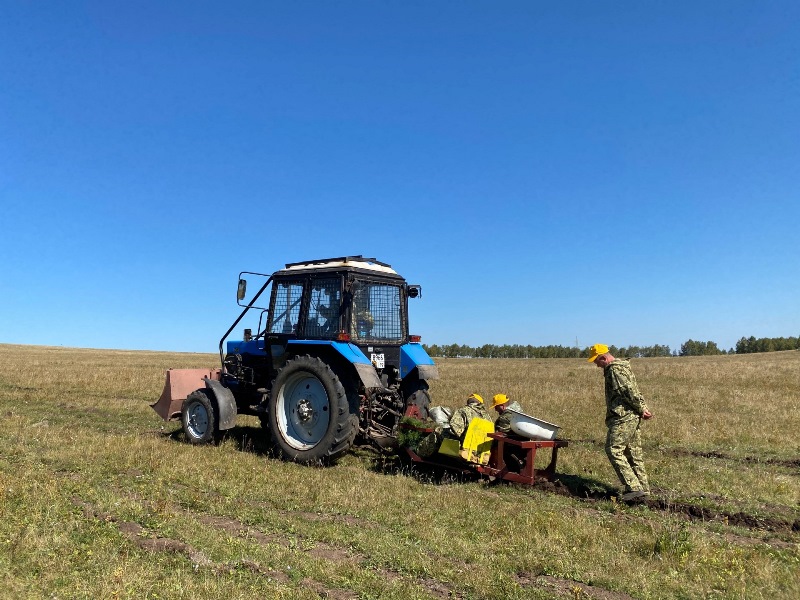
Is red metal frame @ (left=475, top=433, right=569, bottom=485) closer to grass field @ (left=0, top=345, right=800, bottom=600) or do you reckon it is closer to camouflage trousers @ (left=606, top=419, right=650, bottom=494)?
grass field @ (left=0, top=345, right=800, bottom=600)

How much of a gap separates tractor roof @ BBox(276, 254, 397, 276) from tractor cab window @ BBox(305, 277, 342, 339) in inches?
9.0

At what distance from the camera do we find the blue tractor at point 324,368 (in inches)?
314

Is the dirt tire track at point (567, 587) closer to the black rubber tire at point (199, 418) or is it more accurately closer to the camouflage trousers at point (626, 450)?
the camouflage trousers at point (626, 450)

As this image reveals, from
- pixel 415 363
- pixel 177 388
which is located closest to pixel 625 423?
pixel 415 363

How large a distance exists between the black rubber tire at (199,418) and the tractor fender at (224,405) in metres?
0.14

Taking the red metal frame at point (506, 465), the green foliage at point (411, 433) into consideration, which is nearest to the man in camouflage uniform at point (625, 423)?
the red metal frame at point (506, 465)

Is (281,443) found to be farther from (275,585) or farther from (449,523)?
(275,585)

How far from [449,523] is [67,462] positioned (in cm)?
540

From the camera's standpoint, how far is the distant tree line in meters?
77.2

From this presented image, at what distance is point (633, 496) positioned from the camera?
645 cm

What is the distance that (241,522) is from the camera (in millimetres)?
5469

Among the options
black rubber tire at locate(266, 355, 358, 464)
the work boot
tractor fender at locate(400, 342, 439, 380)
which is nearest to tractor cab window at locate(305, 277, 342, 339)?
black rubber tire at locate(266, 355, 358, 464)

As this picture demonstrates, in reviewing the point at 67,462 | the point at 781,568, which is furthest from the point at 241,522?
the point at 781,568

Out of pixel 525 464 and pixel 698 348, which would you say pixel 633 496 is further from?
pixel 698 348
